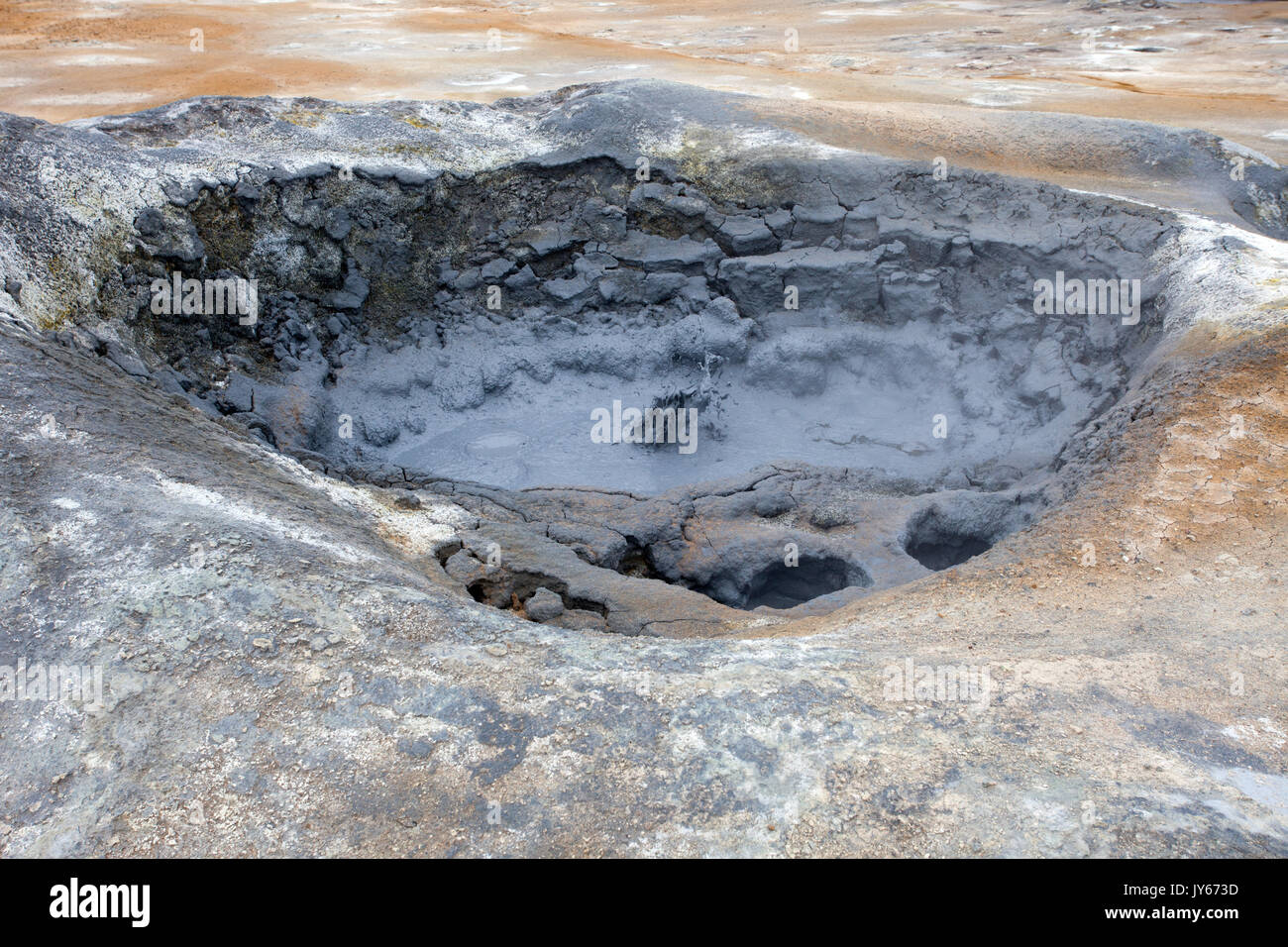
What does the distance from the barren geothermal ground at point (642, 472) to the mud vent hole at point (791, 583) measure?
3cm

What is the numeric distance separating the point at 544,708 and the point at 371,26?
15.5 meters

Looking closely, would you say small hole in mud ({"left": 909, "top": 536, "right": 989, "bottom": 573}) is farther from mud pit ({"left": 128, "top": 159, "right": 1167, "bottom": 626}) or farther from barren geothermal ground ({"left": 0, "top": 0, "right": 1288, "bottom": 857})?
mud pit ({"left": 128, "top": 159, "right": 1167, "bottom": 626})

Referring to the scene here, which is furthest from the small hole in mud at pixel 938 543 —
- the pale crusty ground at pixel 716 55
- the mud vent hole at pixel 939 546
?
the pale crusty ground at pixel 716 55

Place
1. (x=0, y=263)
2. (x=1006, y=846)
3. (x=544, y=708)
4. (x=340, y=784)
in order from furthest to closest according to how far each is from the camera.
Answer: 1. (x=0, y=263)
2. (x=544, y=708)
3. (x=340, y=784)
4. (x=1006, y=846)

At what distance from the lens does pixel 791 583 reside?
205 inches

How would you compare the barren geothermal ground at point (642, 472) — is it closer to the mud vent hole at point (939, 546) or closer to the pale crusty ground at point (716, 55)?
the mud vent hole at point (939, 546)

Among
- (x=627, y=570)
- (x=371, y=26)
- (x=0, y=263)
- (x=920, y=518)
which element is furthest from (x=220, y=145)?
(x=371, y=26)

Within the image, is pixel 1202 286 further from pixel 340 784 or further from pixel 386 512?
pixel 340 784

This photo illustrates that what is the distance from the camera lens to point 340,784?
2.26m

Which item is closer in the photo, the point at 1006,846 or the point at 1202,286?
the point at 1006,846

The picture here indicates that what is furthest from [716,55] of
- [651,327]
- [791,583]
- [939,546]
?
[791,583]

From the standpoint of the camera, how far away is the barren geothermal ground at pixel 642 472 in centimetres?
227

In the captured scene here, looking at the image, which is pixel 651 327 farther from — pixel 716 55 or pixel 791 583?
pixel 716 55

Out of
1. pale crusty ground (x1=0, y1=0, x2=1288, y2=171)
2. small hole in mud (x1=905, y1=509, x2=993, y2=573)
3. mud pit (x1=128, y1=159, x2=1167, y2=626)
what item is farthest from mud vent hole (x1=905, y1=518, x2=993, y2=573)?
pale crusty ground (x1=0, y1=0, x2=1288, y2=171)
